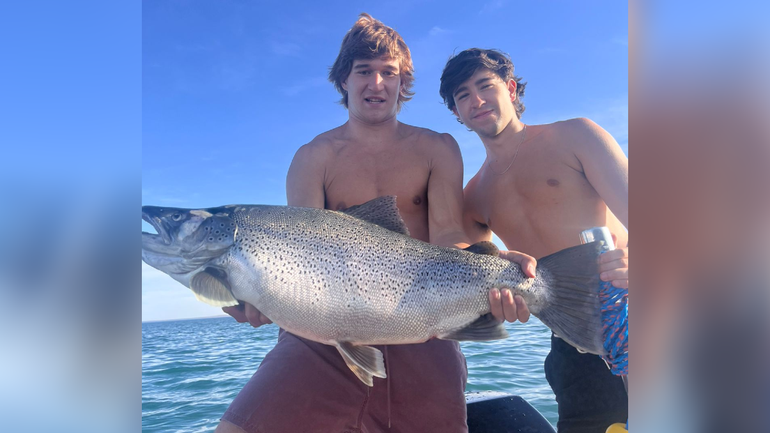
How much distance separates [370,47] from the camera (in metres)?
3.64

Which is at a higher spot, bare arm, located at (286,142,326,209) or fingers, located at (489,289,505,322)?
bare arm, located at (286,142,326,209)

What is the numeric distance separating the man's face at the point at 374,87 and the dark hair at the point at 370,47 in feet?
0.20

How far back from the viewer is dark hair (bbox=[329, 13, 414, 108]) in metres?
3.64

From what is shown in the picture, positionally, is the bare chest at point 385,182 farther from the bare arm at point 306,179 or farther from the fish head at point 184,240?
the fish head at point 184,240

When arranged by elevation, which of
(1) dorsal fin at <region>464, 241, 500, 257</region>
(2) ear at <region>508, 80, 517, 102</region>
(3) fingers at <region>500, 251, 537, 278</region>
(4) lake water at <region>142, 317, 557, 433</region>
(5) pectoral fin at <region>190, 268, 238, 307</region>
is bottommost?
(4) lake water at <region>142, 317, 557, 433</region>

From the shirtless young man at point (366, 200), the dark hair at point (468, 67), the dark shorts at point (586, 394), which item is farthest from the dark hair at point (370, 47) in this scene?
the dark shorts at point (586, 394)

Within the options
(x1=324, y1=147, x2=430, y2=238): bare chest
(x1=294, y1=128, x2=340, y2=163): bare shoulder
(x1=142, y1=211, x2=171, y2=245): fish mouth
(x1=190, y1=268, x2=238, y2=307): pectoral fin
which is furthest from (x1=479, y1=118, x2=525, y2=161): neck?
(x1=142, y1=211, x2=171, y2=245): fish mouth

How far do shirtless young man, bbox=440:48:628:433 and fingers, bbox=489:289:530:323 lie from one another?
1127 mm

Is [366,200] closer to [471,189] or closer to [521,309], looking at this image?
[471,189]

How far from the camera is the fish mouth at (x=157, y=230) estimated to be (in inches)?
106

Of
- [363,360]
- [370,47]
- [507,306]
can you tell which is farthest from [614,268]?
[370,47]

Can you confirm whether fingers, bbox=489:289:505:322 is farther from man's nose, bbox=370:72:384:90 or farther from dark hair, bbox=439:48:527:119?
dark hair, bbox=439:48:527:119
